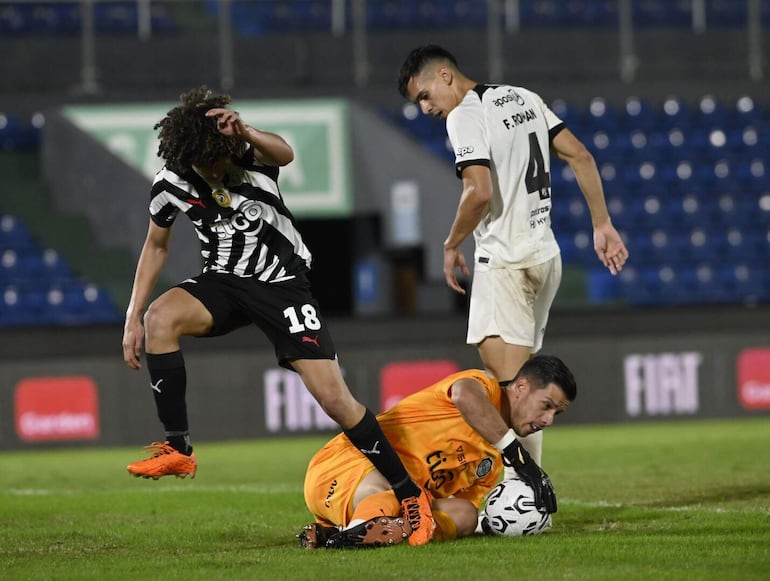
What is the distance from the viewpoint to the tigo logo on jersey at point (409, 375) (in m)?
13.7

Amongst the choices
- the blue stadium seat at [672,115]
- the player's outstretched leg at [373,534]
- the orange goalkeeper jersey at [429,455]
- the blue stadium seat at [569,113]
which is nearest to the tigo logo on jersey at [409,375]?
the blue stadium seat at [569,113]

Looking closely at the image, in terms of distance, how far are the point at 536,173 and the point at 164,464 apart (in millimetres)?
2344

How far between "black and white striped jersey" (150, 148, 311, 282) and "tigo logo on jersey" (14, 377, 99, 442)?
26.1ft

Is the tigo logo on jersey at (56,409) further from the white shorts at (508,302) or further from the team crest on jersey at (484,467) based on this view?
the team crest on jersey at (484,467)

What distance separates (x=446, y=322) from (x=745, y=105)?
7.04 metres

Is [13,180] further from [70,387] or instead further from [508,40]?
[508,40]

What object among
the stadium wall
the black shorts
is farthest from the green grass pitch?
the stadium wall

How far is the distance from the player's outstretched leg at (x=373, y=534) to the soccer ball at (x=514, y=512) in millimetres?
503

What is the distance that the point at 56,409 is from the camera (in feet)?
44.2

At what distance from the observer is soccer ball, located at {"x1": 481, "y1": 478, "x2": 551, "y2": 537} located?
5.55m

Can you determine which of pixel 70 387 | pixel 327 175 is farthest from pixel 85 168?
pixel 70 387

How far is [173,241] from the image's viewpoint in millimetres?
15602

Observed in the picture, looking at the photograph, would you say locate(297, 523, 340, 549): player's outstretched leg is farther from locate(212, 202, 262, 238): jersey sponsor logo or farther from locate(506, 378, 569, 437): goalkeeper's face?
locate(212, 202, 262, 238): jersey sponsor logo

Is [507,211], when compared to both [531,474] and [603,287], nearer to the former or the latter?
[531,474]
